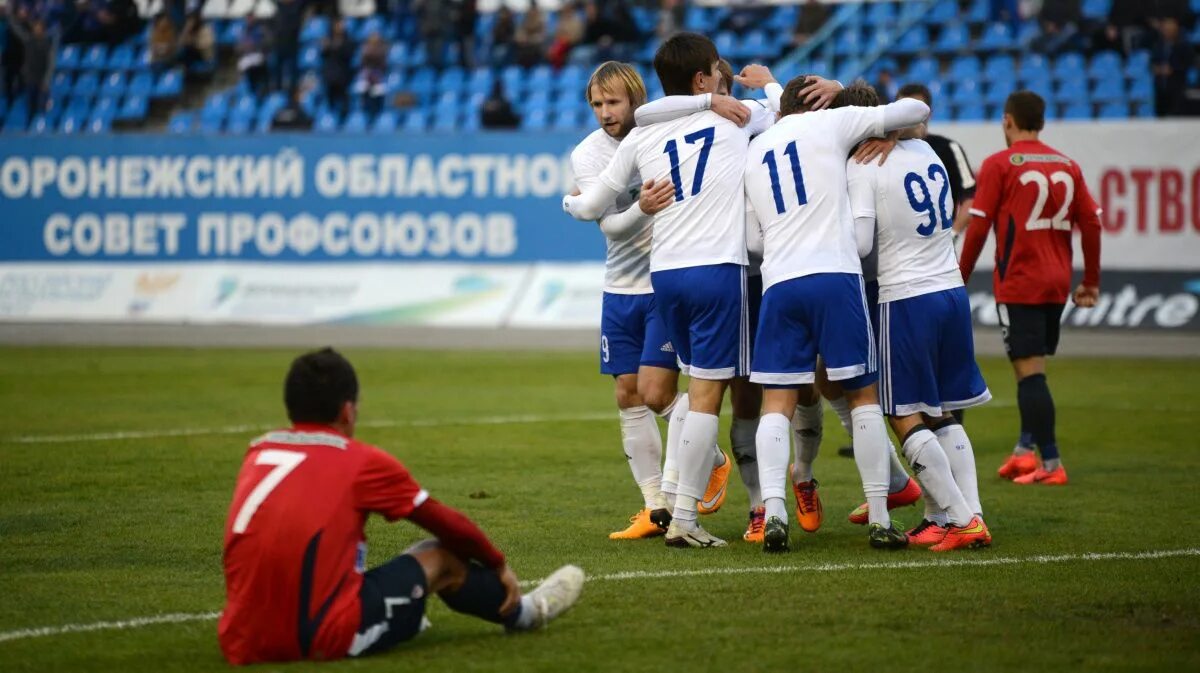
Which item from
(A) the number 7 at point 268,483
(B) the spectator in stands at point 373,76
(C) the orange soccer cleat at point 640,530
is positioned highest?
(B) the spectator in stands at point 373,76

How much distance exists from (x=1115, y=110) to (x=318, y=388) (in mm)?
19308

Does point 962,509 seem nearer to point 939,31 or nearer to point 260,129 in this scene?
point 939,31

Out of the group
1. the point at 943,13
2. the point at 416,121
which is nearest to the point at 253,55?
the point at 416,121

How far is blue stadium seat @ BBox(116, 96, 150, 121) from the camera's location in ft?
95.3

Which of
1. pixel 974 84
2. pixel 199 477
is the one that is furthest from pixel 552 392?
pixel 974 84

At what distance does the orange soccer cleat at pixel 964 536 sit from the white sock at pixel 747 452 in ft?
3.03

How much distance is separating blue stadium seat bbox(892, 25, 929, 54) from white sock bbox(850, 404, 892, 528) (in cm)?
1836

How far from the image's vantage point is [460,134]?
900 inches

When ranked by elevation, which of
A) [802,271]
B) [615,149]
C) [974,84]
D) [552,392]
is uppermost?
[974,84]

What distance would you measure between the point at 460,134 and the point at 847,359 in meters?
16.4

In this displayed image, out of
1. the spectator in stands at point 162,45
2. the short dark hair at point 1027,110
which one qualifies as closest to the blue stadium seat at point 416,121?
the spectator in stands at point 162,45

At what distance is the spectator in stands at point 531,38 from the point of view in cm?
2664

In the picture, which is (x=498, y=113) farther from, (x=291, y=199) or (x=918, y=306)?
(x=918, y=306)

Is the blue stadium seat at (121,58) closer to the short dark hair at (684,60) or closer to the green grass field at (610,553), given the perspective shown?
the green grass field at (610,553)
